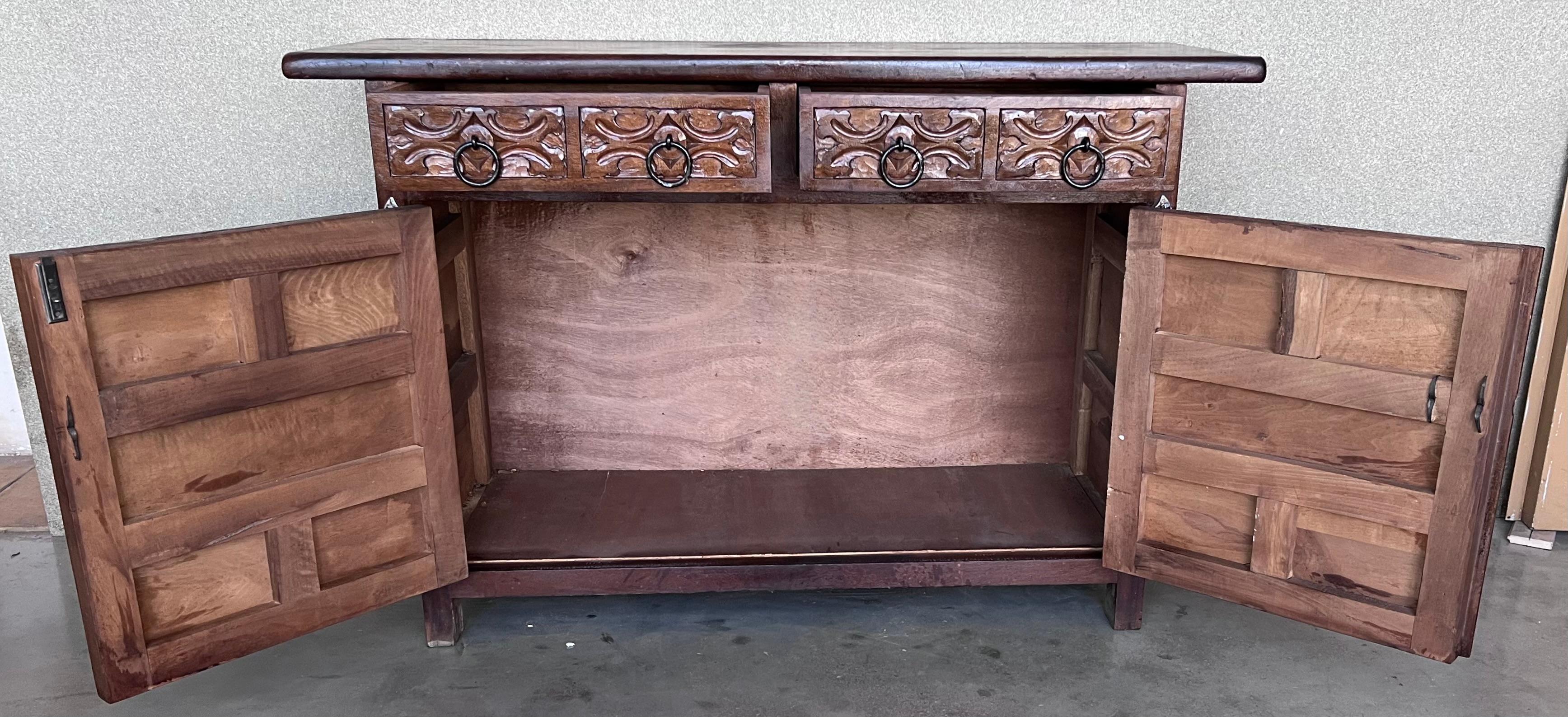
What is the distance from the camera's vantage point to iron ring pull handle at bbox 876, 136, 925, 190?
1.86 m

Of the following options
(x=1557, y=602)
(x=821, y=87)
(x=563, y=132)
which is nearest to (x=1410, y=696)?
(x=1557, y=602)

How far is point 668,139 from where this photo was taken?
6.04 ft

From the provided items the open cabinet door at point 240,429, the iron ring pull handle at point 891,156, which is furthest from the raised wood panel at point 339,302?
the iron ring pull handle at point 891,156

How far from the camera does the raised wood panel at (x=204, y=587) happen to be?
5.87 ft

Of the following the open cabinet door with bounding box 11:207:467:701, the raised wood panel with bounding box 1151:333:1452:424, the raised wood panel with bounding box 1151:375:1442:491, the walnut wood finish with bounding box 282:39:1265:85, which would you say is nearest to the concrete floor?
the open cabinet door with bounding box 11:207:467:701

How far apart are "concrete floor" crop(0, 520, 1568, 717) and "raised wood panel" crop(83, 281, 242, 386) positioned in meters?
0.69

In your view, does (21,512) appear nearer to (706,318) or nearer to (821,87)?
(706,318)

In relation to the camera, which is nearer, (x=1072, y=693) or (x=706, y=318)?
(x=1072, y=693)

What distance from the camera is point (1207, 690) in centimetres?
211

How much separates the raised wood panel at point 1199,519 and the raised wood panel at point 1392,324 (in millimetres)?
320

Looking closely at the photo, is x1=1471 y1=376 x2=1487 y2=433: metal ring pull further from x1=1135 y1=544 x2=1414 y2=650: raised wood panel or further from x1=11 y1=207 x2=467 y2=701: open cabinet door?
x1=11 y1=207 x2=467 y2=701: open cabinet door

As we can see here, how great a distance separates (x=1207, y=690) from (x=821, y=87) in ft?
4.26

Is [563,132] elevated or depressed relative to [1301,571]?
elevated

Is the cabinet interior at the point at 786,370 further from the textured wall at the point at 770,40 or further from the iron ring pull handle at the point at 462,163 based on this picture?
the iron ring pull handle at the point at 462,163
